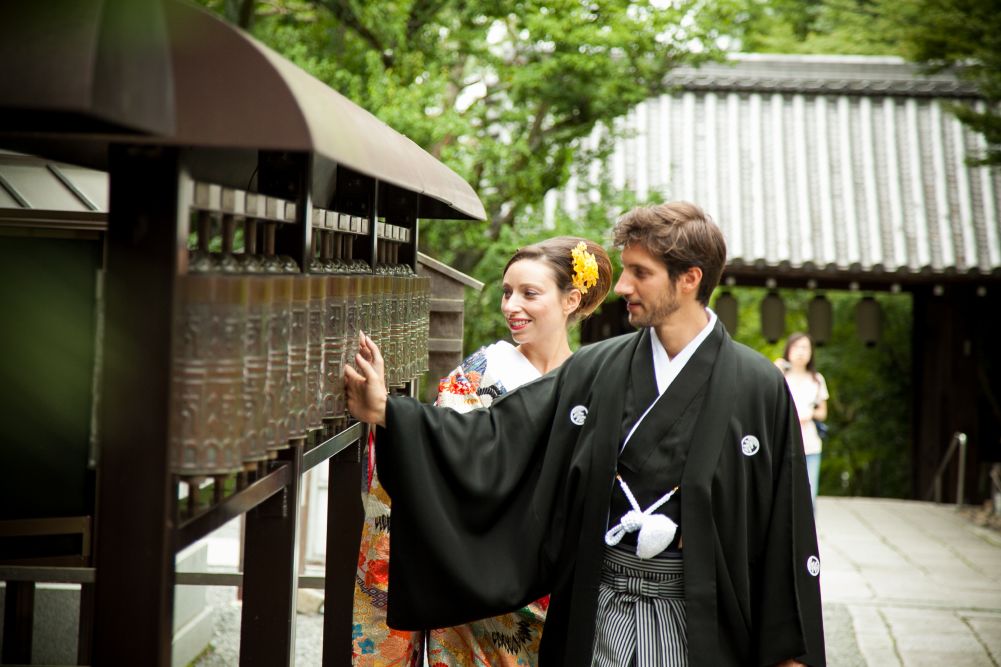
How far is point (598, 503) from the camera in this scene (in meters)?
3.39

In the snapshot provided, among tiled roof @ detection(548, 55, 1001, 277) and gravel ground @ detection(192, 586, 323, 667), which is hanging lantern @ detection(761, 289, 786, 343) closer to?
tiled roof @ detection(548, 55, 1001, 277)

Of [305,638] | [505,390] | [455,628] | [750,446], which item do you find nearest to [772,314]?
[305,638]

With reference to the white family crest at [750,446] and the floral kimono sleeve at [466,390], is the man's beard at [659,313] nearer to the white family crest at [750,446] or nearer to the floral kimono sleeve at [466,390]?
the white family crest at [750,446]

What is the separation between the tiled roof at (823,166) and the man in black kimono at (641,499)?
31.0ft

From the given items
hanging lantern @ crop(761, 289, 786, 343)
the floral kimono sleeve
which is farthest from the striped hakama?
hanging lantern @ crop(761, 289, 786, 343)

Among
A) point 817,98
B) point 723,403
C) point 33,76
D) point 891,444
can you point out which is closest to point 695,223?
point 723,403

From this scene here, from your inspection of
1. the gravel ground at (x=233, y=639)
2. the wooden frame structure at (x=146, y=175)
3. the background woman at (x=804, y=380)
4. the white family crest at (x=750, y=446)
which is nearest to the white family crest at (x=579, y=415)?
the white family crest at (x=750, y=446)

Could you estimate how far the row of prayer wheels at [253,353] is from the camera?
7.38 ft

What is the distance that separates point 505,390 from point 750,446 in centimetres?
130

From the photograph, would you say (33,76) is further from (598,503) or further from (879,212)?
(879,212)

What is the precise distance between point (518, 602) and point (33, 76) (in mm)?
2280

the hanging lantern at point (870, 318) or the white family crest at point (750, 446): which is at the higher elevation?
the hanging lantern at point (870, 318)

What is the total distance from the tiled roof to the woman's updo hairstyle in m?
8.21

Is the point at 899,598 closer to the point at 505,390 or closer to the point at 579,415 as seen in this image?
the point at 505,390
